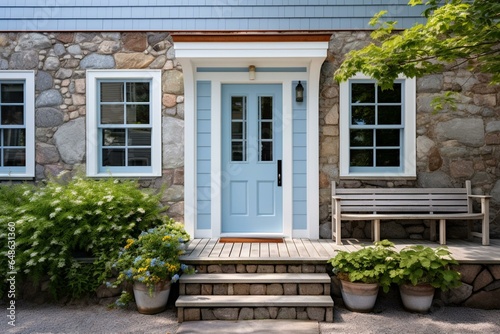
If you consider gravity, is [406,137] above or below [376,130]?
below

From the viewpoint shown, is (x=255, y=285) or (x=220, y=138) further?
(x=220, y=138)

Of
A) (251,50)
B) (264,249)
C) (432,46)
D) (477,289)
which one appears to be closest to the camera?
(477,289)

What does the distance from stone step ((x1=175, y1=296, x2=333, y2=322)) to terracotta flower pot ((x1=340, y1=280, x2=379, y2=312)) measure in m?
0.26

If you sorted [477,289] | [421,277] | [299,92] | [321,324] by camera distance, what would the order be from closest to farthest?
[321,324], [421,277], [477,289], [299,92]

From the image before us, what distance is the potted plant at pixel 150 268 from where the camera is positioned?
3.45 m

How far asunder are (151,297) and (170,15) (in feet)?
12.7

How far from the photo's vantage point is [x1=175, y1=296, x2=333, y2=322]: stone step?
3391 mm

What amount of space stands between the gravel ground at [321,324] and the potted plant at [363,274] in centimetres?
13

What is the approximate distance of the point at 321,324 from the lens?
3328mm

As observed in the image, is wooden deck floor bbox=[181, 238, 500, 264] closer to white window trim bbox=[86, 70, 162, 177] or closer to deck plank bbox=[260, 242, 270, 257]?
deck plank bbox=[260, 242, 270, 257]

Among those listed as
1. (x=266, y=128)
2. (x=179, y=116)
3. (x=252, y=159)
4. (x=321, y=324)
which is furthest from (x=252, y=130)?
(x=321, y=324)

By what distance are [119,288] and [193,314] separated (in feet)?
3.04

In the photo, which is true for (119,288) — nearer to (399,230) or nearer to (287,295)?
(287,295)

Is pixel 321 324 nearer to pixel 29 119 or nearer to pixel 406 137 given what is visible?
pixel 406 137
